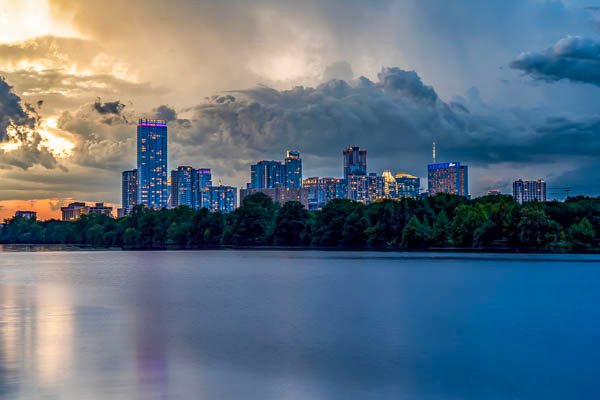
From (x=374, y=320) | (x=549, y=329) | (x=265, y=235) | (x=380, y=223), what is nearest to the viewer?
(x=549, y=329)

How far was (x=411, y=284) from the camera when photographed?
205 ft

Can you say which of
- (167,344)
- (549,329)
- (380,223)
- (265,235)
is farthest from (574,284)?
(265,235)

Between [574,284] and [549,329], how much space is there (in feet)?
96.4

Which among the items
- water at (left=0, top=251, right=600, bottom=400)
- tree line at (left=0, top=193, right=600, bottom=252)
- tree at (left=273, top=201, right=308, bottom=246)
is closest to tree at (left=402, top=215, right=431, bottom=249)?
tree line at (left=0, top=193, right=600, bottom=252)

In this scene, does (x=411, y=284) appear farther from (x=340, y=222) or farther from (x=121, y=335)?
(x=340, y=222)

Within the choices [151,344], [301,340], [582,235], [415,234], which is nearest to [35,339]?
[151,344]

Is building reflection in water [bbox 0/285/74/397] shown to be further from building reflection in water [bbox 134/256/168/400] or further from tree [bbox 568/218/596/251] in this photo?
tree [bbox 568/218/596/251]

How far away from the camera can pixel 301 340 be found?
31.4m

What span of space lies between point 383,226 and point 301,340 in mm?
102008

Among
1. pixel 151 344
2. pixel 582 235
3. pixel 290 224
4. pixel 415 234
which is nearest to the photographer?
pixel 151 344

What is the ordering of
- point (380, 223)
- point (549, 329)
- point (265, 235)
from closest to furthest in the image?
1. point (549, 329)
2. point (380, 223)
3. point (265, 235)

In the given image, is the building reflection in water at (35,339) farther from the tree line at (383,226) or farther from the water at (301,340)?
the tree line at (383,226)

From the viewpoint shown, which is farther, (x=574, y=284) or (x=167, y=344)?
(x=574, y=284)

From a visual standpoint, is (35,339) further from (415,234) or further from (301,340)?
(415,234)
